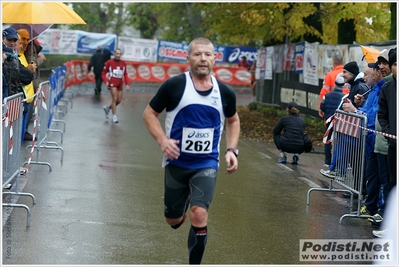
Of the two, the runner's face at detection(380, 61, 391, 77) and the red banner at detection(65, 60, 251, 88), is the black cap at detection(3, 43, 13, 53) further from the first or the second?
the red banner at detection(65, 60, 251, 88)

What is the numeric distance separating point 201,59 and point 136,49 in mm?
31976

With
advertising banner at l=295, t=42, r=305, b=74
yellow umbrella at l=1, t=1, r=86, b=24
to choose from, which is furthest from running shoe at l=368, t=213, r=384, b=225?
advertising banner at l=295, t=42, r=305, b=74

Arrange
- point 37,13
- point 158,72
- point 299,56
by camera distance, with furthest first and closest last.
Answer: point 158,72
point 299,56
point 37,13

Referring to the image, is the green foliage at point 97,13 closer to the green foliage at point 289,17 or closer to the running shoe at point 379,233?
the green foliage at point 289,17

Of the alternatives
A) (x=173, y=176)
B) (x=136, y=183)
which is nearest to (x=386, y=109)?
(x=173, y=176)

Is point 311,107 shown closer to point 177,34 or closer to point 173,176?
point 173,176

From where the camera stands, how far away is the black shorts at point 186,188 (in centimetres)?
619

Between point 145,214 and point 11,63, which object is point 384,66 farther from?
point 11,63

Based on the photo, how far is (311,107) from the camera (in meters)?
20.0

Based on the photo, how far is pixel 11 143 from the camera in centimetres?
860

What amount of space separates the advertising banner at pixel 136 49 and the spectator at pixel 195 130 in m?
31.4

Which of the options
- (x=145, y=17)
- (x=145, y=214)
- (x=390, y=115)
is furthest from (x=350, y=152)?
(x=145, y=17)

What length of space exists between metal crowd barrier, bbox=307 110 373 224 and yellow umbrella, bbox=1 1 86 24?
481cm

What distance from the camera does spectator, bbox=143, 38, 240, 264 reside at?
617cm
